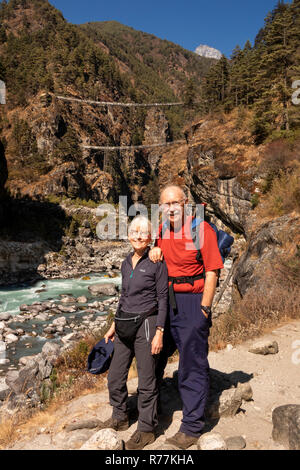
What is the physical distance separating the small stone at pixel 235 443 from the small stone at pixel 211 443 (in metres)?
0.15

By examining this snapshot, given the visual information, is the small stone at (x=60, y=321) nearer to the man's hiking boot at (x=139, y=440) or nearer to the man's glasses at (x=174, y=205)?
the man's hiking boot at (x=139, y=440)

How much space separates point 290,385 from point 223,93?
155 feet

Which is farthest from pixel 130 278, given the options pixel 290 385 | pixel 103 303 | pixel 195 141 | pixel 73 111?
pixel 73 111

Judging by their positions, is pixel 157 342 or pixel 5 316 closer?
pixel 157 342

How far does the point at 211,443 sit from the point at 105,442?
3.09ft

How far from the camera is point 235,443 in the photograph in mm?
2637

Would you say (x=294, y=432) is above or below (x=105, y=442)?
above

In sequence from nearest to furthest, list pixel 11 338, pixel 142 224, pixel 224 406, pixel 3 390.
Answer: pixel 142 224 → pixel 224 406 → pixel 3 390 → pixel 11 338

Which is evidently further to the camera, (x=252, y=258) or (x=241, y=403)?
(x=252, y=258)

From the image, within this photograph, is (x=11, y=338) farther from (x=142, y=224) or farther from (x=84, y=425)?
(x=142, y=224)

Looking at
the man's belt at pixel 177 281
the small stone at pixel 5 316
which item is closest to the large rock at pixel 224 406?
the man's belt at pixel 177 281

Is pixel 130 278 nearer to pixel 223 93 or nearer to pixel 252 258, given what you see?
pixel 252 258

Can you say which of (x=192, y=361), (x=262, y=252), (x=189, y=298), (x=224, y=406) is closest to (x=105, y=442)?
(x=192, y=361)

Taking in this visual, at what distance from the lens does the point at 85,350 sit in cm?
613
